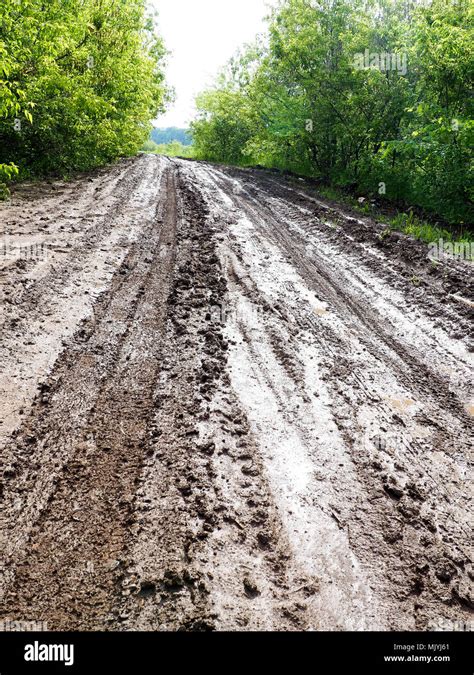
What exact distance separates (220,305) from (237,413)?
180cm

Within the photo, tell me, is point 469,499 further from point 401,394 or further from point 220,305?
point 220,305

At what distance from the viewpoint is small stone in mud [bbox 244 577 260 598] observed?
1801 mm

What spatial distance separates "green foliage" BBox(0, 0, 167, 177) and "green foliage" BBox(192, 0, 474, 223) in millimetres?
5131

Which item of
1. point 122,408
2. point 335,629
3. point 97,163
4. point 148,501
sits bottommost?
point 335,629

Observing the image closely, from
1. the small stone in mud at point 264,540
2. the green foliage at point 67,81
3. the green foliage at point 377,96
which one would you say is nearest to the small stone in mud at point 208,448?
the small stone in mud at point 264,540

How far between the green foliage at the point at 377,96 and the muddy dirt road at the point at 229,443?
173 inches

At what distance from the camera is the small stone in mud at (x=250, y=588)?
180 cm

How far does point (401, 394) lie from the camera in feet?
10.9

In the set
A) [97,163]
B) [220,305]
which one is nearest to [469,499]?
[220,305]
